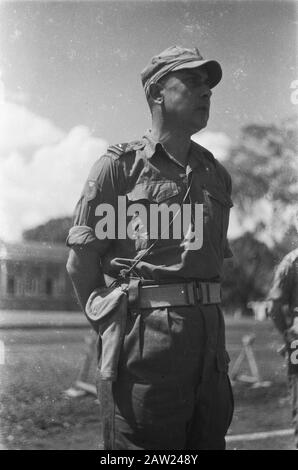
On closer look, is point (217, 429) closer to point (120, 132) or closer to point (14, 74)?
point (120, 132)

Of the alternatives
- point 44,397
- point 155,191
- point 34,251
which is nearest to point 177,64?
point 155,191

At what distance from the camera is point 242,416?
142 inches

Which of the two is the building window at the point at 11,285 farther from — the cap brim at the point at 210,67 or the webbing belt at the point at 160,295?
the cap brim at the point at 210,67

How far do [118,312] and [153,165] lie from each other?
1.69ft

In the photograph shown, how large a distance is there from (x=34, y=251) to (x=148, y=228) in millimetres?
1120

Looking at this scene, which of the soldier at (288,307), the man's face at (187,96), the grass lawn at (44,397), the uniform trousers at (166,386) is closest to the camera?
the uniform trousers at (166,386)

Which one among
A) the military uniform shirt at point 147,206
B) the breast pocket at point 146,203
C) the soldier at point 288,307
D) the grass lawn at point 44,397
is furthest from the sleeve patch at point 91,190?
the soldier at point 288,307

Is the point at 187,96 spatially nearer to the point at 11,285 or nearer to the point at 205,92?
the point at 205,92

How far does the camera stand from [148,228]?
2.11 m

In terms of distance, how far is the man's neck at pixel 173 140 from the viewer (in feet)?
7.24

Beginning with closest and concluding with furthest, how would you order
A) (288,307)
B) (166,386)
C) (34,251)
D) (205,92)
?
(166,386)
(205,92)
(34,251)
(288,307)

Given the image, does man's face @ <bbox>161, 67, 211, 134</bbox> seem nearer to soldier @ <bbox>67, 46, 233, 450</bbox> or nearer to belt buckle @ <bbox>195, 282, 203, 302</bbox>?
soldier @ <bbox>67, 46, 233, 450</bbox>
